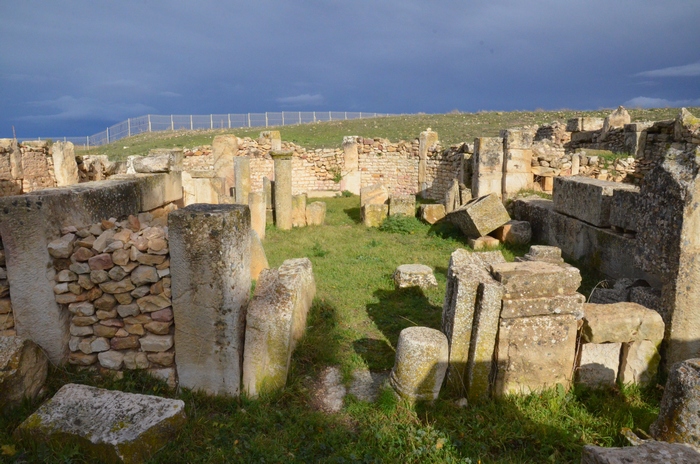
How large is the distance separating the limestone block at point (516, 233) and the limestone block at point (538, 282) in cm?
555

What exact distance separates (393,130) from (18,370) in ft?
114

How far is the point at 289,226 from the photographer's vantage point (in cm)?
1216

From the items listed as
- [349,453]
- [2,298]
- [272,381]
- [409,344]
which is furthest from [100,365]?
[409,344]

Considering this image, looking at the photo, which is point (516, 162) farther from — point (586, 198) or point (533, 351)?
Result: point (533, 351)

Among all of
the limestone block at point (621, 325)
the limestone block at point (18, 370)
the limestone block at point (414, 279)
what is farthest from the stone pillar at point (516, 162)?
the limestone block at point (18, 370)

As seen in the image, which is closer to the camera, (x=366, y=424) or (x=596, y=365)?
(x=366, y=424)

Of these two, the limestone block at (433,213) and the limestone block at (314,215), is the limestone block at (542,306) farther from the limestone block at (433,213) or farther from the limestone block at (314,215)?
the limestone block at (314,215)

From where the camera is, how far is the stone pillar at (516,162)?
11.8 meters

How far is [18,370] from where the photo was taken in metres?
3.62

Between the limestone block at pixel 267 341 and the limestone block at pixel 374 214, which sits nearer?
the limestone block at pixel 267 341

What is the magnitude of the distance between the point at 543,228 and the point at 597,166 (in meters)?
4.94

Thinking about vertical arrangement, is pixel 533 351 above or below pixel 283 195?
below

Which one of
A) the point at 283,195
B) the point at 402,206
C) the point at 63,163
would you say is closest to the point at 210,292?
the point at 283,195

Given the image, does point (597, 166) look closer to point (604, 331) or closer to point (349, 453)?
point (604, 331)
